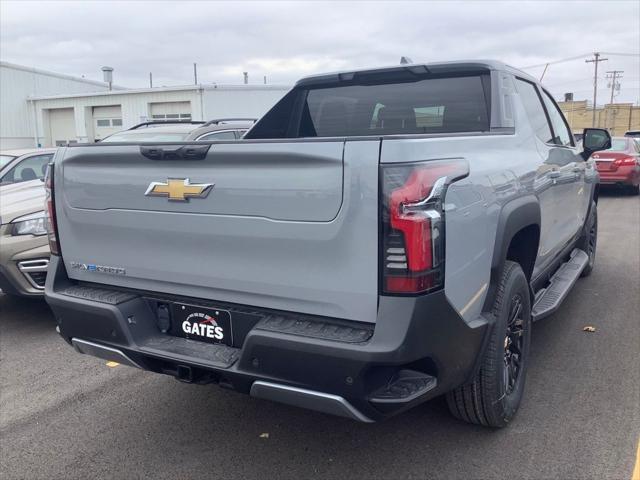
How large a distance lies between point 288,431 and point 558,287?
2407mm

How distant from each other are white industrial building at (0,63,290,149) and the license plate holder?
2322cm

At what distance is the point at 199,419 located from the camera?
3566 millimetres

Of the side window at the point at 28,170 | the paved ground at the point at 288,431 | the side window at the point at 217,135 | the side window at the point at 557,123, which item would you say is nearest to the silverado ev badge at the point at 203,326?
the paved ground at the point at 288,431

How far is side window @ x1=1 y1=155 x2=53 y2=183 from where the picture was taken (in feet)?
23.0

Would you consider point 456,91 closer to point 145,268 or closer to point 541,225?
point 541,225

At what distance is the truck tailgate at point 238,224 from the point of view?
7.73 ft

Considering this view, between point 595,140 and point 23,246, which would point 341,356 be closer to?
point 23,246

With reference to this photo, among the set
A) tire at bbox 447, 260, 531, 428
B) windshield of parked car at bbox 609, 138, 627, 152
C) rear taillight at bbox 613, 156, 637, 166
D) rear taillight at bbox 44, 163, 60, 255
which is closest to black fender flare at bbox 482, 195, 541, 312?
tire at bbox 447, 260, 531, 428

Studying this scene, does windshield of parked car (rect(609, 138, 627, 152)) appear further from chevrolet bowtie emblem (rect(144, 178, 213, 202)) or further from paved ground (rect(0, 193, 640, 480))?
chevrolet bowtie emblem (rect(144, 178, 213, 202))

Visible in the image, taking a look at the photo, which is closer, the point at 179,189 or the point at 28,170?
the point at 179,189

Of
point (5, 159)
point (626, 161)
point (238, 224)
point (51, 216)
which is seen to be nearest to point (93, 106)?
point (5, 159)

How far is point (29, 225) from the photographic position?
16.8 ft

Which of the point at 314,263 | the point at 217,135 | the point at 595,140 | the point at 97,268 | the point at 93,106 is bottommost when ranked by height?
the point at 97,268

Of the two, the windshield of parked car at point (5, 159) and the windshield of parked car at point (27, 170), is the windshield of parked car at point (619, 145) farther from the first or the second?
the windshield of parked car at point (5, 159)
